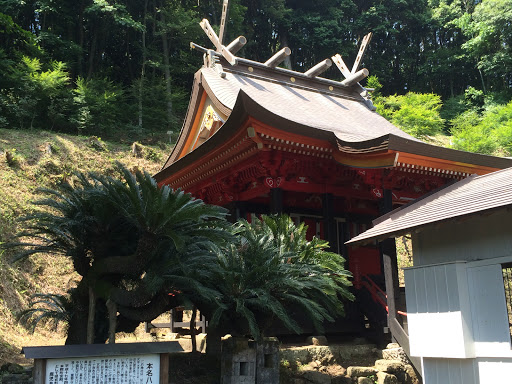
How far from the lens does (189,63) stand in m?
31.2

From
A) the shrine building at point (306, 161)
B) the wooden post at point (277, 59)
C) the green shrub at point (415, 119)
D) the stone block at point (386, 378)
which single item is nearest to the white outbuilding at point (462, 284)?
the stone block at point (386, 378)

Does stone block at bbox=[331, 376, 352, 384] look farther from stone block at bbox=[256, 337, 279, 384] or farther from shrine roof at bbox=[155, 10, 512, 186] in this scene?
shrine roof at bbox=[155, 10, 512, 186]

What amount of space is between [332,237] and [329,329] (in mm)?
2003

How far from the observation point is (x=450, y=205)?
644 cm

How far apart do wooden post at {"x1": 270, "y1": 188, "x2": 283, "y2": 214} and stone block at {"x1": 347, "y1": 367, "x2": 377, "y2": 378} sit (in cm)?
354

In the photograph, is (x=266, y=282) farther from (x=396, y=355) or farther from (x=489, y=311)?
(x=396, y=355)

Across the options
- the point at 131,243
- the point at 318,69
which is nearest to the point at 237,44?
the point at 318,69

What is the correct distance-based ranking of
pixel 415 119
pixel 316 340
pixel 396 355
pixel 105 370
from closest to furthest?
pixel 105 370 → pixel 396 355 → pixel 316 340 → pixel 415 119

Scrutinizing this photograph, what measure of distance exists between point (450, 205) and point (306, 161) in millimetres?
4404

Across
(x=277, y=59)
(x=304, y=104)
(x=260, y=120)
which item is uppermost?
(x=277, y=59)

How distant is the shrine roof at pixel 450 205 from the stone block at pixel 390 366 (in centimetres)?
217

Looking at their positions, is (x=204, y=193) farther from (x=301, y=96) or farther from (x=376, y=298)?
Result: (x=376, y=298)

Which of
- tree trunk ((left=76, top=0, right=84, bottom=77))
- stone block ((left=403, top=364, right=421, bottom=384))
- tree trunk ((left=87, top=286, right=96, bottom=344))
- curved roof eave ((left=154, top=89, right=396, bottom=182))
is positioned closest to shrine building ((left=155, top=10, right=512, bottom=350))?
curved roof eave ((left=154, top=89, right=396, bottom=182))

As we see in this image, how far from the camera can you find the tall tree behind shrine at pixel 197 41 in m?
26.9
